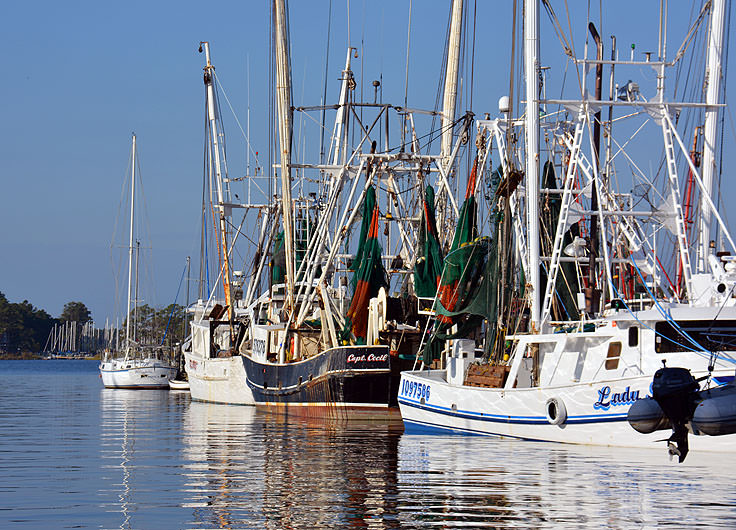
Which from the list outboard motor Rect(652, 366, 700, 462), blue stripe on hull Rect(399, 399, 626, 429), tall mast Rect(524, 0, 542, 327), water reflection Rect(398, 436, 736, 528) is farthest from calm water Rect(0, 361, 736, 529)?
tall mast Rect(524, 0, 542, 327)

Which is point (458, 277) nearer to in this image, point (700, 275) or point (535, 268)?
point (535, 268)

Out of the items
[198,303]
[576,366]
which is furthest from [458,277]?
[198,303]

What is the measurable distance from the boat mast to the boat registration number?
9622 mm

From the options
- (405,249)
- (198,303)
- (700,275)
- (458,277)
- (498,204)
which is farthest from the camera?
(198,303)

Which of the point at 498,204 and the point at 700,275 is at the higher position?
the point at 498,204

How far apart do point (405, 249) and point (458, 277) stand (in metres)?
12.6

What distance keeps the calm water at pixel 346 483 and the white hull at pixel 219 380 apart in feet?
70.7

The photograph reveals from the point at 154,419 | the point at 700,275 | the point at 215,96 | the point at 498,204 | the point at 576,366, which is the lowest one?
the point at 154,419

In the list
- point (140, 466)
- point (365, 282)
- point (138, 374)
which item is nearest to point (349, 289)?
point (365, 282)

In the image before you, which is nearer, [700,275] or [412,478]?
[412,478]

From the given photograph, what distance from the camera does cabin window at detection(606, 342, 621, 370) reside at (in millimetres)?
29406

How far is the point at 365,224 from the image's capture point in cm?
4778

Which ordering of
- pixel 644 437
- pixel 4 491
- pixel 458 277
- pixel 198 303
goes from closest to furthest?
pixel 4 491, pixel 644 437, pixel 458 277, pixel 198 303

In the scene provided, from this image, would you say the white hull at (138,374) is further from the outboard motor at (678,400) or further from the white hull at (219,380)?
the outboard motor at (678,400)
